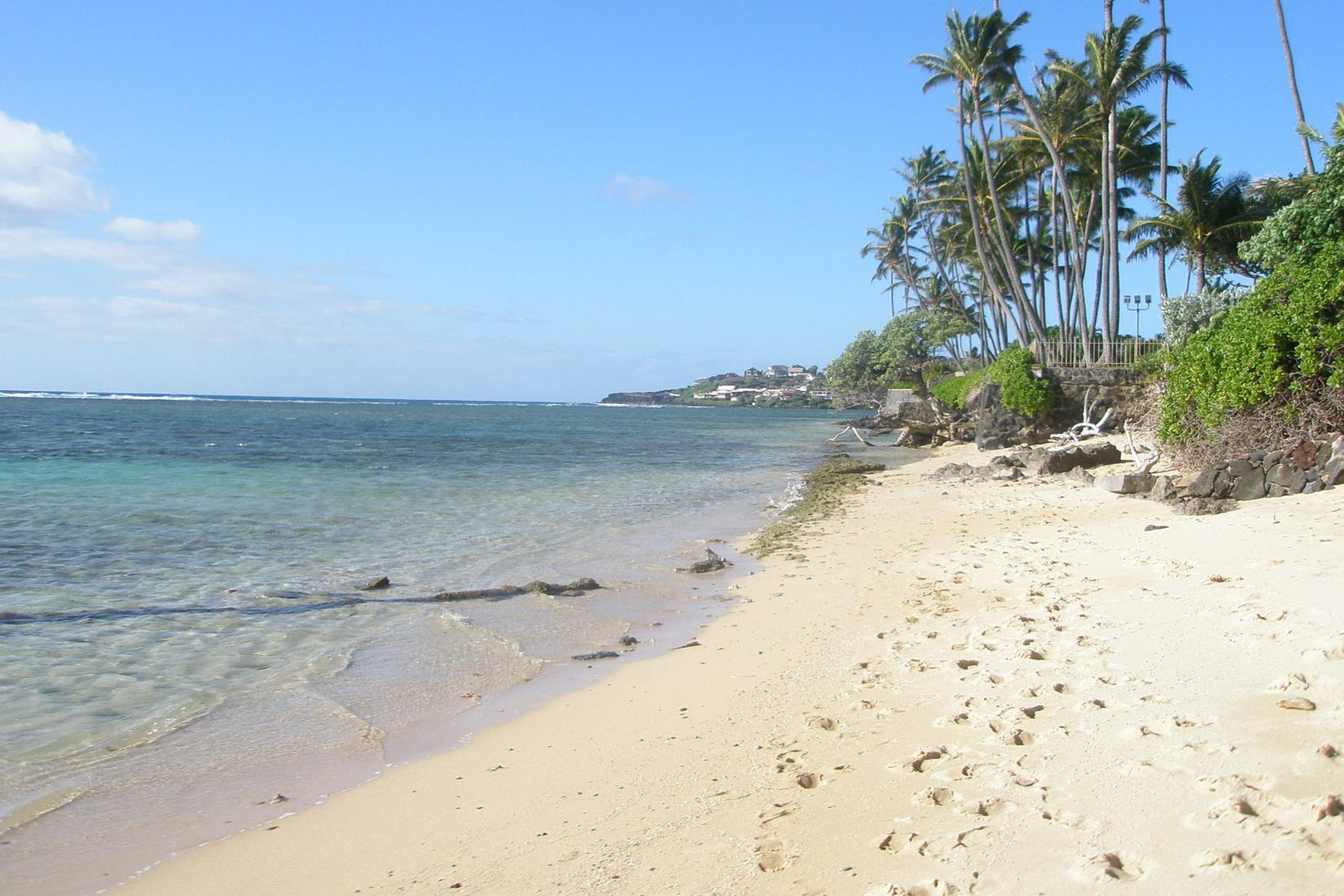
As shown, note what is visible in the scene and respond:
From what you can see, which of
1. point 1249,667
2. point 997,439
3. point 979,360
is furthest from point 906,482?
point 979,360

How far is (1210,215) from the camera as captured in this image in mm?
27406

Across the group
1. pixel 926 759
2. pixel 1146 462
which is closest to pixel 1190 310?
pixel 1146 462

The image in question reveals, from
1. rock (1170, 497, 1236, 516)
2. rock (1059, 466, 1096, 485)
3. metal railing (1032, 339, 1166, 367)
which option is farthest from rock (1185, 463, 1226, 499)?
metal railing (1032, 339, 1166, 367)

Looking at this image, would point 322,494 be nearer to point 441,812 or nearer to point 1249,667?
point 441,812

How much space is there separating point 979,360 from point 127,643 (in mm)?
48380

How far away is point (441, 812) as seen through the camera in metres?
4.40

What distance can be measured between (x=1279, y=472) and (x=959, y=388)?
2819 centimetres

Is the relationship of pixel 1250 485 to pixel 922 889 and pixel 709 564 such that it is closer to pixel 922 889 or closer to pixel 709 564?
pixel 709 564

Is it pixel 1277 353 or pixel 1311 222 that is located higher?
pixel 1311 222

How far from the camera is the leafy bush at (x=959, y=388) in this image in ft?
119

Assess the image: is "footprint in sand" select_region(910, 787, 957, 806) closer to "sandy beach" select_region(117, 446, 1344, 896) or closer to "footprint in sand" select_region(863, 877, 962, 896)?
"sandy beach" select_region(117, 446, 1344, 896)

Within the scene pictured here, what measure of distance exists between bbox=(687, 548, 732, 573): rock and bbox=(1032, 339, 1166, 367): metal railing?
74.9ft

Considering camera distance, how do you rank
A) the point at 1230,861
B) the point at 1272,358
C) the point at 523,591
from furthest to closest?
the point at 1272,358
the point at 523,591
the point at 1230,861

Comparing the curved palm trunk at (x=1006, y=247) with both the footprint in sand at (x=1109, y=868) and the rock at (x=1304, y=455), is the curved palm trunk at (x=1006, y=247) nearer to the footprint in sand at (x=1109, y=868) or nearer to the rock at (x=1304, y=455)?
the rock at (x=1304, y=455)
